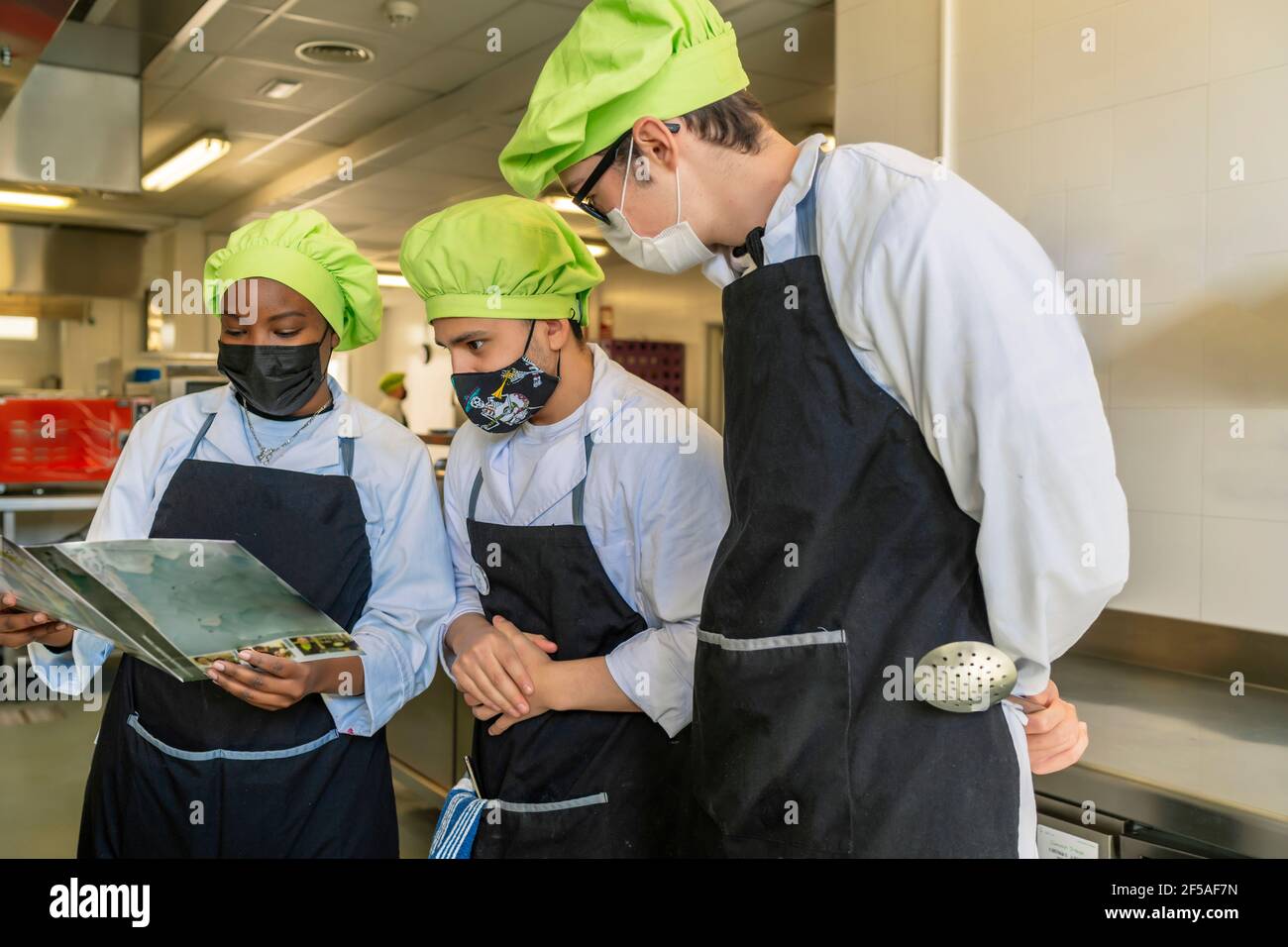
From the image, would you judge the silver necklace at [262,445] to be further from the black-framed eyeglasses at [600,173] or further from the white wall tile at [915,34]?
the white wall tile at [915,34]

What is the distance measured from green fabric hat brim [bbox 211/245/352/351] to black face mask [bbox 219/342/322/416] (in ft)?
0.27

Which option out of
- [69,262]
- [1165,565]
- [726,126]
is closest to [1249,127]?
[1165,565]

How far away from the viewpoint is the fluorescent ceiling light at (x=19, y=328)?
11.4 metres

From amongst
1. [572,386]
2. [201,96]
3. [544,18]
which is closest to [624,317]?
[201,96]

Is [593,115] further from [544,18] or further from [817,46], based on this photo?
[817,46]

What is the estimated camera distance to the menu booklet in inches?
46.6

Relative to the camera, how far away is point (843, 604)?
1059mm

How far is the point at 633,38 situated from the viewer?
117cm

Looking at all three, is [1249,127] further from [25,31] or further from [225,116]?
[225,116]

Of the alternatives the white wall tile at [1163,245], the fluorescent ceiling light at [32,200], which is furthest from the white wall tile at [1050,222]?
the fluorescent ceiling light at [32,200]

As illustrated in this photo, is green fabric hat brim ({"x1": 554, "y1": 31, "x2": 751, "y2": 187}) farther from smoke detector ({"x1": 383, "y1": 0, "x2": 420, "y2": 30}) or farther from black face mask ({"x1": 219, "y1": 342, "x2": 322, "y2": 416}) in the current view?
smoke detector ({"x1": 383, "y1": 0, "x2": 420, "y2": 30})

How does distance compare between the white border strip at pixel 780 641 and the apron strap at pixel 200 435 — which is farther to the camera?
the apron strap at pixel 200 435

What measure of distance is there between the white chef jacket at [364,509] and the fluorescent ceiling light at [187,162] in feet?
16.8
